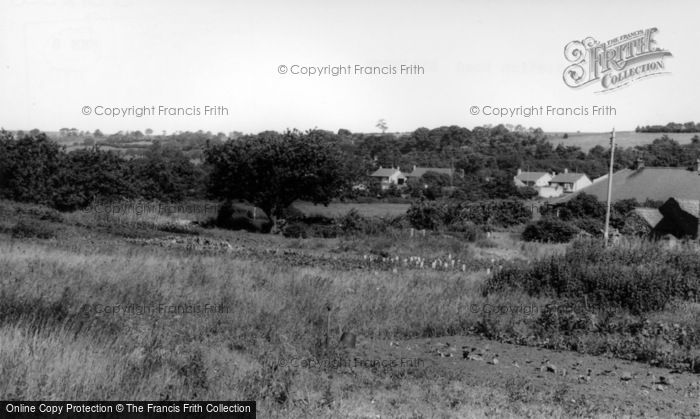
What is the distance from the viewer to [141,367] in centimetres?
604

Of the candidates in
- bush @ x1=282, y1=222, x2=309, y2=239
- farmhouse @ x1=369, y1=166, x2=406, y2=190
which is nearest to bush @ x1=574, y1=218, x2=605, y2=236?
bush @ x1=282, y1=222, x2=309, y2=239

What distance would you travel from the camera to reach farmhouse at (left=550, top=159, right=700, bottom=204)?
48812 mm

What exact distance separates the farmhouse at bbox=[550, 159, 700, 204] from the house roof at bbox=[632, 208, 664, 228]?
7.21 meters

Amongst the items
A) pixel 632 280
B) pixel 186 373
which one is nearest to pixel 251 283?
pixel 186 373

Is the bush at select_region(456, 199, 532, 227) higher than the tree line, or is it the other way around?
the tree line

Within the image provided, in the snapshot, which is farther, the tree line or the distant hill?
the distant hill

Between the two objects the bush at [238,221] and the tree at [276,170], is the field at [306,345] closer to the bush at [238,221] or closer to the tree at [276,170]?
the tree at [276,170]

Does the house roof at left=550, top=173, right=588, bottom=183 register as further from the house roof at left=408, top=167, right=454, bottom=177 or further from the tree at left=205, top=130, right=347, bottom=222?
the tree at left=205, top=130, right=347, bottom=222

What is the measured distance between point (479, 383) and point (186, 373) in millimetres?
3108

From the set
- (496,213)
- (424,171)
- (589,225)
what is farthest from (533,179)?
(589,225)

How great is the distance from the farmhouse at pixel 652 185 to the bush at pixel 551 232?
514 inches

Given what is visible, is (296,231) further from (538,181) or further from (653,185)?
(538,181)

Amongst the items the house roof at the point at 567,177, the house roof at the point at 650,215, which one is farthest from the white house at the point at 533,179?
the house roof at the point at 650,215

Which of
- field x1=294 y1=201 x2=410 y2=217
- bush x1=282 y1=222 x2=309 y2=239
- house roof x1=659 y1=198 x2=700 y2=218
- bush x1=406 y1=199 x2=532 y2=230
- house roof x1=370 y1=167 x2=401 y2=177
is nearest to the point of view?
bush x1=282 y1=222 x2=309 y2=239
